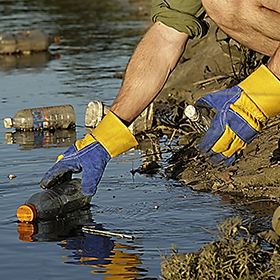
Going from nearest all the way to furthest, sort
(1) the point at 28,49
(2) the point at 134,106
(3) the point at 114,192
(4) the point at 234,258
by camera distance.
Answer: (4) the point at 234,258
(2) the point at 134,106
(3) the point at 114,192
(1) the point at 28,49

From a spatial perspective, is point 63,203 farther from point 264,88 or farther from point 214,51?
point 214,51

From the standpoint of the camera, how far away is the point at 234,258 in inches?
113

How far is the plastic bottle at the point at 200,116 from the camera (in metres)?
5.54

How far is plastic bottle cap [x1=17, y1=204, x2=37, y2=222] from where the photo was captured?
4055mm

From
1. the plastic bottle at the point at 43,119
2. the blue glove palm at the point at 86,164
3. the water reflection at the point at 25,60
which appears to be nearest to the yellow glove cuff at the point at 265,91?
the blue glove palm at the point at 86,164

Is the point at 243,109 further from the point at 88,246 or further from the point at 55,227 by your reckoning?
the point at 55,227

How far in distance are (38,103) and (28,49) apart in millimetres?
5737

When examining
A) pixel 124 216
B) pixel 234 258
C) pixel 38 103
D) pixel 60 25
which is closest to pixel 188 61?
pixel 38 103

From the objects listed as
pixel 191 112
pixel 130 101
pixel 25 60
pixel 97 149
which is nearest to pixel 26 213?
pixel 97 149

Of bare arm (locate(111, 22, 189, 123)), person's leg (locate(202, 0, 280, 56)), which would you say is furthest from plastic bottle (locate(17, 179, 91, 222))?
person's leg (locate(202, 0, 280, 56))

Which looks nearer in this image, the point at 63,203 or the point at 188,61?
the point at 63,203

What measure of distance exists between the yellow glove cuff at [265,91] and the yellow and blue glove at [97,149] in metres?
0.82

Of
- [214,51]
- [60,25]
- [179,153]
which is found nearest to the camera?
[179,153]

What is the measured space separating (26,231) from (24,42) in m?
9.97
